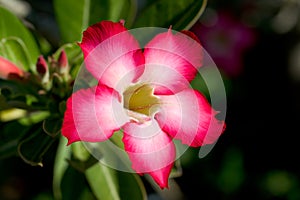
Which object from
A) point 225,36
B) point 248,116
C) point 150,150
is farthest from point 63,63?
point 225,36

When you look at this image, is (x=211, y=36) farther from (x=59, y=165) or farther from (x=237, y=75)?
(x=59, y=165)

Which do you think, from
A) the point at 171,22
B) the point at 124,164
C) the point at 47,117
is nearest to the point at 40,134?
the point at 47,117

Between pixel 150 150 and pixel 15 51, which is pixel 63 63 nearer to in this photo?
pixel 15 51

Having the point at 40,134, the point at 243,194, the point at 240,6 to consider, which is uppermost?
the point at 40,134

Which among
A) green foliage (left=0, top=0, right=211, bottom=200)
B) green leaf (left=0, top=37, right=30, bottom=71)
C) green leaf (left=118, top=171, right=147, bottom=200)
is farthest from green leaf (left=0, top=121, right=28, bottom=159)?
green leaf (left=118, top=171, right=147, bottom=200)

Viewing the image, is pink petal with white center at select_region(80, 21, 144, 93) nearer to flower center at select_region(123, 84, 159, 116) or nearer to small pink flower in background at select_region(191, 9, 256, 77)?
flower center at select_region(123, 84, 159, 116)

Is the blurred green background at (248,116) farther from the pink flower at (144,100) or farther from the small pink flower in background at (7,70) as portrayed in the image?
the pink flower at (144,100)
